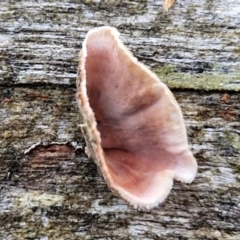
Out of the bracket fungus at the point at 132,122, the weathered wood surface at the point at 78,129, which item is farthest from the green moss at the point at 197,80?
the bracket fungus at the point at 132,122

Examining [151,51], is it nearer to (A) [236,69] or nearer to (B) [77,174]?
(A) [236,69]

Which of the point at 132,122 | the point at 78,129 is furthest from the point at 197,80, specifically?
the point at 78,129

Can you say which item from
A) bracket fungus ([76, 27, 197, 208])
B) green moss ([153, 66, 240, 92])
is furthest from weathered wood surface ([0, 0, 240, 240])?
bracket fungus ([76, 27, 197, 208])

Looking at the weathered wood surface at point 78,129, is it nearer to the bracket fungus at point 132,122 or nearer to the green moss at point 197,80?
the green moss at point 197,80

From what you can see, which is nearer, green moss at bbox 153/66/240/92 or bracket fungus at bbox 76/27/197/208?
bracket fungus at bbox 76/27/197/208

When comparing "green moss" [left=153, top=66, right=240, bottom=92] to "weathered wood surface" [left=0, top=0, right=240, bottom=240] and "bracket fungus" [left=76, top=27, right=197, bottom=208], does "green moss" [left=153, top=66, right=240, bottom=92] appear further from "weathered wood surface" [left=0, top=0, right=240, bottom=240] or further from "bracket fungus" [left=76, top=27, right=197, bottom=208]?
"bracket fungus" [left=76, top=27, right=197, bottom=208]

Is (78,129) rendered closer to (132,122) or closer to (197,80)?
(132,122)
